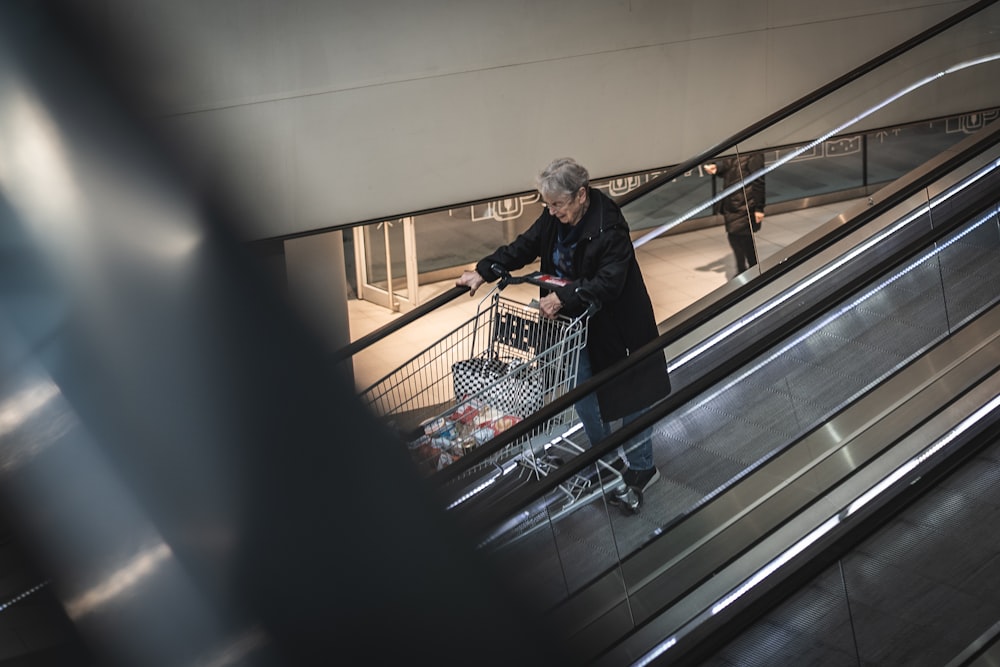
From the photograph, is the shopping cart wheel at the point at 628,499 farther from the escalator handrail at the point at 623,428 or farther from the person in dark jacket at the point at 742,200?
the person in dark jacket at the point at 742,200

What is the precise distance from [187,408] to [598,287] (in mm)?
3572

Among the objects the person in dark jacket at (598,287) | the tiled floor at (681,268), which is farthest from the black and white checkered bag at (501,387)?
the tiled floor at (681,268)

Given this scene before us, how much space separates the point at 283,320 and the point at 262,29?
5791 mm

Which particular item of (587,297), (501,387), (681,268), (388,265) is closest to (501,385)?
(501,387)

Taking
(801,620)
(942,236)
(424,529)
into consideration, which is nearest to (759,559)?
(801,620)

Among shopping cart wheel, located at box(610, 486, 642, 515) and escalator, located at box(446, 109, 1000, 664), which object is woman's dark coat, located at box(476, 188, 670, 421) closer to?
escalator, located at box(446, 109, 1000, 664)

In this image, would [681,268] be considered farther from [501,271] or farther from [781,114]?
[501,271]

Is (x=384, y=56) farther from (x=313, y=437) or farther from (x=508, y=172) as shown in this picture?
(x=313, y=437)

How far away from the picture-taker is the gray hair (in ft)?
15.6

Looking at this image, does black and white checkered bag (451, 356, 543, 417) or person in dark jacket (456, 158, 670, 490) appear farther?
black and white checkered bag (451, 356, 543, 417)

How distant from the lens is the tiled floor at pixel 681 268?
7.18 meters

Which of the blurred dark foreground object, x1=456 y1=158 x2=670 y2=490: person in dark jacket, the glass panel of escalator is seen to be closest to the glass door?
x1=456 y1=158 x2=670 y2=490: person in dark jacket

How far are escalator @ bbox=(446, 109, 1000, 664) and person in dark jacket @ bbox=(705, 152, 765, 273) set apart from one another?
1.76 meters

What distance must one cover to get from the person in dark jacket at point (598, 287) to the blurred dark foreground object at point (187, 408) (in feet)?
10.7
